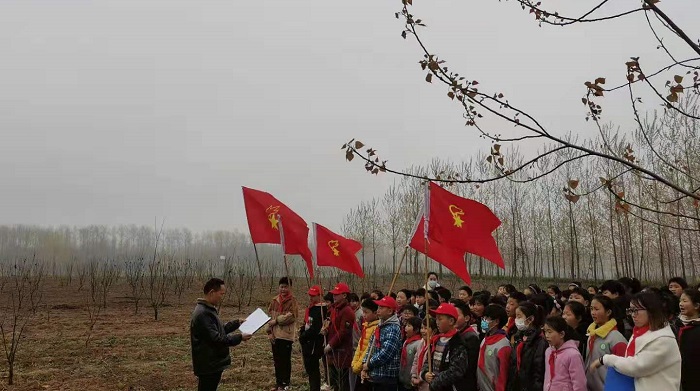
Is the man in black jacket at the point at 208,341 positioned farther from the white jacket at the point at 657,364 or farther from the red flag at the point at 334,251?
the white jacket at the point at 657,364

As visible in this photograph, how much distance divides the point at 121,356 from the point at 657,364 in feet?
30.4

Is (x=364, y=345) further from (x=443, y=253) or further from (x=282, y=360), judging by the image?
(x=282, y=360)

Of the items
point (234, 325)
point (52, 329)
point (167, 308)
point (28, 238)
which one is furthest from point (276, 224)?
point (28, 238)

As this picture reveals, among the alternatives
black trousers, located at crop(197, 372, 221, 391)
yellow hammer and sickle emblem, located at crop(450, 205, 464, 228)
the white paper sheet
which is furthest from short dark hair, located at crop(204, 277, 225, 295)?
yellow hammer and sickle emblem, located at crop(450, 205, 464, 228)

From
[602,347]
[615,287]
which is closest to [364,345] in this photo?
[602,347]

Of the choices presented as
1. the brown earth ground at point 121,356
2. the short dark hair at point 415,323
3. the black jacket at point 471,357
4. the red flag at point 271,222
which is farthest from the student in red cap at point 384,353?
the brown earth ground at point 121,356

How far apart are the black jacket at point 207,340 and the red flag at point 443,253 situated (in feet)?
6.50

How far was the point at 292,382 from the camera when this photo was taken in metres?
8.09

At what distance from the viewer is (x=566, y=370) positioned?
150 inches

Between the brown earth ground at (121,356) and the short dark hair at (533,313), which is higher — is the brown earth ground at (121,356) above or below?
below

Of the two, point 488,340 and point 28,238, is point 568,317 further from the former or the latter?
point 28,238

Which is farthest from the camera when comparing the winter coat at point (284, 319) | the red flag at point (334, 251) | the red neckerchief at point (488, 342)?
the winter coat at point (284, 319)

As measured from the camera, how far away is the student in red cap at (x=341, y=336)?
6500 millimetres

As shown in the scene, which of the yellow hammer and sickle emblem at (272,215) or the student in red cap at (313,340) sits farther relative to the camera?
the student in red cap at (313,340)
